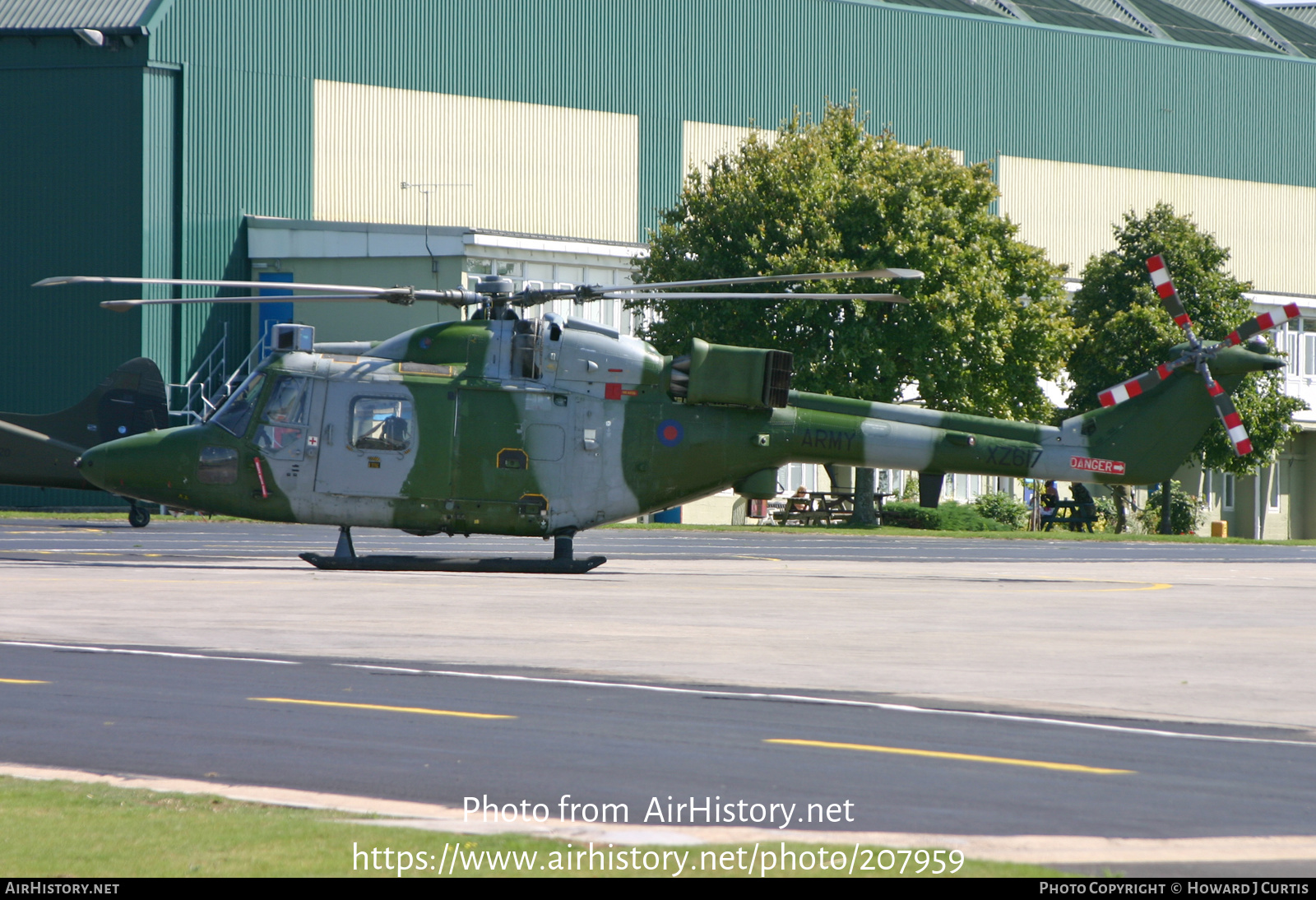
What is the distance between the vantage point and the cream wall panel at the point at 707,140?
64.1 meters

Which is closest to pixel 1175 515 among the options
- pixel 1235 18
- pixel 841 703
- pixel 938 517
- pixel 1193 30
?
pixel 938 517

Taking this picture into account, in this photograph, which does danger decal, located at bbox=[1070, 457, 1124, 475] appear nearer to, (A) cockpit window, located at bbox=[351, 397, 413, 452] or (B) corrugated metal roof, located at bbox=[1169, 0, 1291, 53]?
(A) cockpit window, located at bbox=[351, 397, 413, 452]

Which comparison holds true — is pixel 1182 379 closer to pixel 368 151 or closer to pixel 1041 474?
pixel 1041 474

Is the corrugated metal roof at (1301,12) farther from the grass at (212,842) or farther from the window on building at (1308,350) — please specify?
the grass at (212,842)

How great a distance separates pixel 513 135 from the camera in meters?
60.5

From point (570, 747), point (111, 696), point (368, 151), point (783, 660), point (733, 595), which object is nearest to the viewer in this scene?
point (570, 747)

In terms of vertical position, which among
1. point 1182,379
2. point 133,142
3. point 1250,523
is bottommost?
point 1250,523

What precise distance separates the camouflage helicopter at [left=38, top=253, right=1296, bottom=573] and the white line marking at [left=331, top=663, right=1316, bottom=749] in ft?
34.2

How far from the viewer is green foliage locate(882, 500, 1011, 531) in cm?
5381

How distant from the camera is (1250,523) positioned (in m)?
71.4

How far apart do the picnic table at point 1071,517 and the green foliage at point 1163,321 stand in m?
4.35

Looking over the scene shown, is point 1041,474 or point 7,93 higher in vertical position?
point 7,93

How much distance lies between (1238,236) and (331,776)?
7495 cm
